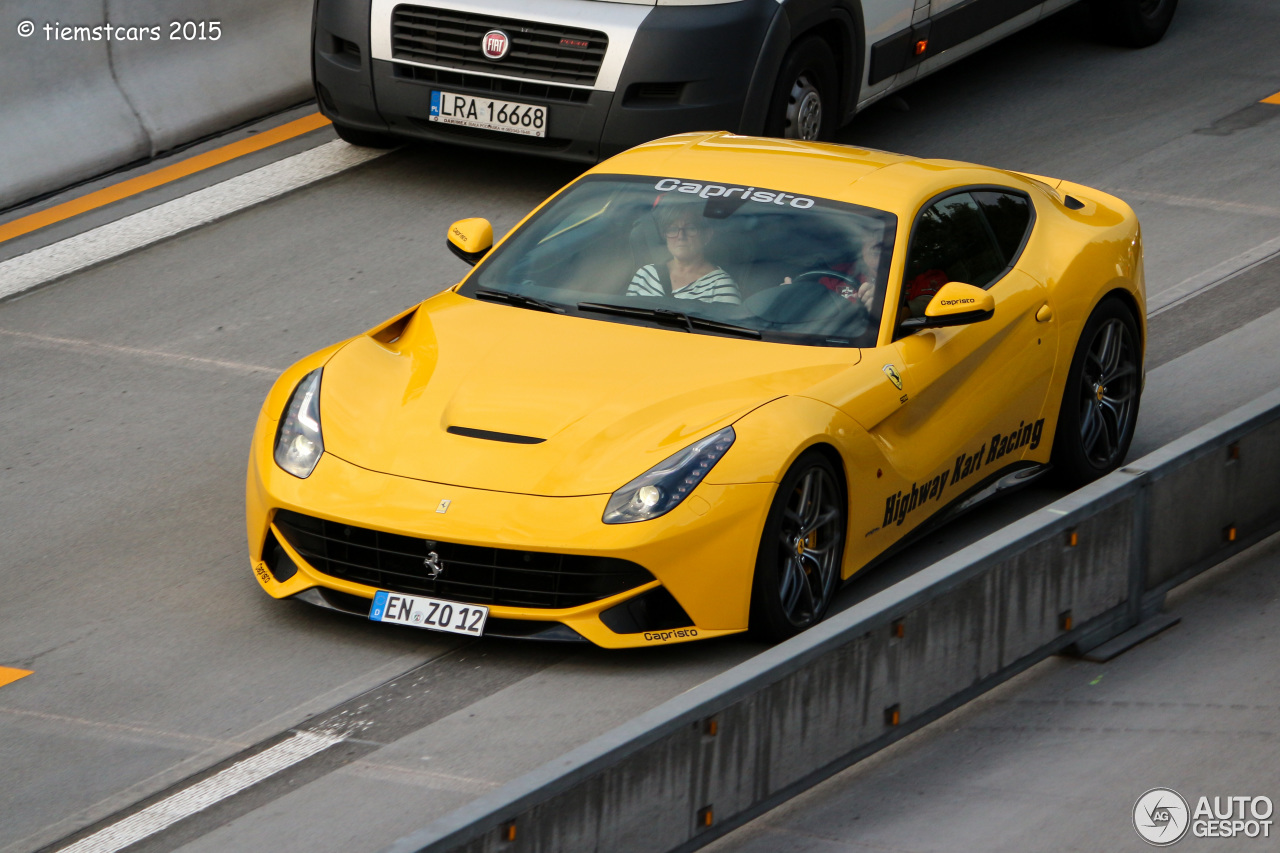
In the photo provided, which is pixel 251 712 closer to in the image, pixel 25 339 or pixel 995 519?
pixel 995 519

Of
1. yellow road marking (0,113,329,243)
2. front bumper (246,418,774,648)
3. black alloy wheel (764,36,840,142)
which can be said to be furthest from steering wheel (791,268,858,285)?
yellow road marking (0,113,329,243)

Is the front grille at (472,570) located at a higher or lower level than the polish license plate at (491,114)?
lower

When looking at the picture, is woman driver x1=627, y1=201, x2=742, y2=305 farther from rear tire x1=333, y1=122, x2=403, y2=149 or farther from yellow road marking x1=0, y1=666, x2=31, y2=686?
rear tire x1=333, y1=122, x2=403, y2=149

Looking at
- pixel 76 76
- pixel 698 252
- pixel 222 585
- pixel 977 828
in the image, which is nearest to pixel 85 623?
pixel 222 585

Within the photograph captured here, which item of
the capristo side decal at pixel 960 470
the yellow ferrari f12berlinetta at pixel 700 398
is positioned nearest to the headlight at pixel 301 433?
the yellow ferrari f12berlinetta at pixel 700 398

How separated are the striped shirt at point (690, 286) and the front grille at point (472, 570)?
1.33 meters

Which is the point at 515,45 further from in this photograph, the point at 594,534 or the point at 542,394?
the point at 594,534

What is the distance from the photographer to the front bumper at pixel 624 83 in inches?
417

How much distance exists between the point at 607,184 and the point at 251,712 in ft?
8.41

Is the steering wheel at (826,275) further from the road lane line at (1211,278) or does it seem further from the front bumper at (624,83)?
the front bumper at (624,83)

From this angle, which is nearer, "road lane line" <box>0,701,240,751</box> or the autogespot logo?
the autogespot logo

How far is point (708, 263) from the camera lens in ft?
22.9

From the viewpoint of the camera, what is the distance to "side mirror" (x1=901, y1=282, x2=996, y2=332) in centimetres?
668
